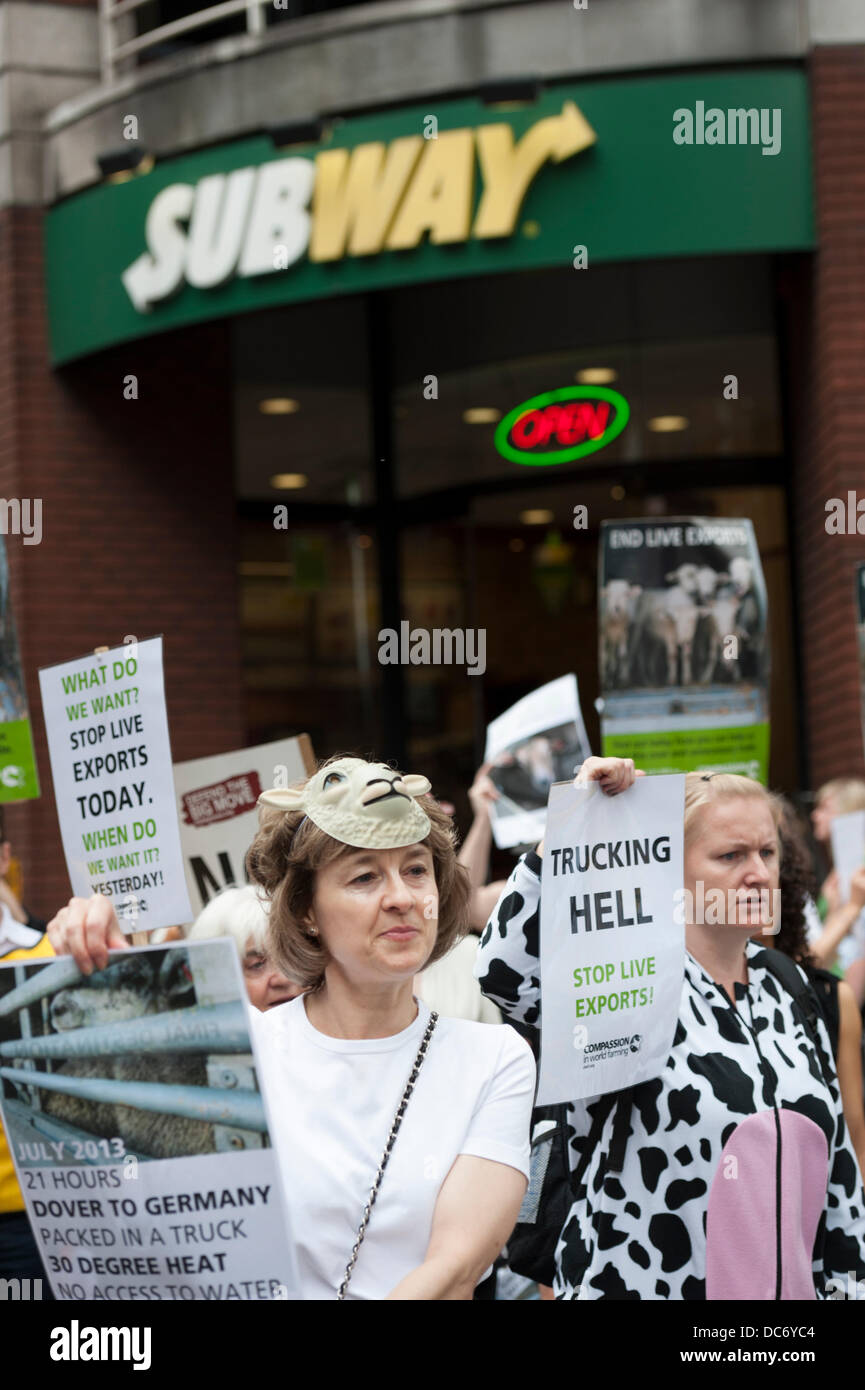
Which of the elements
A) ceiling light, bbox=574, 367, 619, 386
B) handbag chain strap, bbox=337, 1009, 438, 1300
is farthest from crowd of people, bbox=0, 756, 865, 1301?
ceiling light, bbox=574, 367, 619, 386

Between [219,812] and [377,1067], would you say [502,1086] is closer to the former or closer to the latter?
[377,1067]

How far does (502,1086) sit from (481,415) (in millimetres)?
8701

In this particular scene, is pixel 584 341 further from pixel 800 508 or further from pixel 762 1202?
pixel 762 1202

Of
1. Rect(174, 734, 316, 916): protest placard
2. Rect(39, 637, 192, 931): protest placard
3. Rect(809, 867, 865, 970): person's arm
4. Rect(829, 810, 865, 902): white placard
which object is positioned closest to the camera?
Rect(39, 637, 192, 931): protest placard

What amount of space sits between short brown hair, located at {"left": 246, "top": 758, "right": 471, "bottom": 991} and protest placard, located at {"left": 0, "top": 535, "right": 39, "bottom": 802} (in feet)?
7.32

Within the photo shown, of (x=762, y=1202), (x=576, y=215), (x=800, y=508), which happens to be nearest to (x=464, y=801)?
(x=800, y=508)

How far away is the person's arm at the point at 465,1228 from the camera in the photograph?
2555mm

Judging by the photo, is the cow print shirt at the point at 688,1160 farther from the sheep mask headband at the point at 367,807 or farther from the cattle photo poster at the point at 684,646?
the cattle photo poster at the point at 684,646

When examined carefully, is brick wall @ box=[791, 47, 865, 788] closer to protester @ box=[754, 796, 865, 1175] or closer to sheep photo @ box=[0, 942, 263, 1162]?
protester @ box=[754, 796, 865, 1175]

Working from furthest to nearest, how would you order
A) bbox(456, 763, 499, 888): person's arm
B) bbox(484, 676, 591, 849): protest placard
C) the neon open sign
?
the neon open sign < bbox(456, 763, 499, 888): person's arm < bbox(484, 676, 591, 849): protest placard

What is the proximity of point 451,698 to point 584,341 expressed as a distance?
232 cm

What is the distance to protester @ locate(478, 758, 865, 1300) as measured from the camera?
3.16 meters

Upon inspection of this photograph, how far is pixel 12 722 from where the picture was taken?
17.4 ft

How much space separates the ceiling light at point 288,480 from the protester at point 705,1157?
848cm
